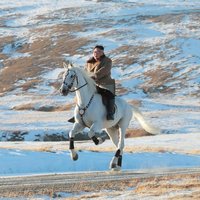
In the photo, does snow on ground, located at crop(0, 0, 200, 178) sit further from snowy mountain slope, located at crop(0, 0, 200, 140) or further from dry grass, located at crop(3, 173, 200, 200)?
dry grass, located at crop(3, 173, 200, 200)

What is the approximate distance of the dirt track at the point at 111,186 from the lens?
13.2m

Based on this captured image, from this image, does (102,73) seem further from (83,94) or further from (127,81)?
(127,81)

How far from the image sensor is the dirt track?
13188 millimetres

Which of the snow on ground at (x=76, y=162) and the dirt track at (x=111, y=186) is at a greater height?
the dirt track at (x=111, y=186)

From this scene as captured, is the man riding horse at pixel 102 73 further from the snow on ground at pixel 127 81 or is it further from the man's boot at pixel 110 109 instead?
the snow on ground at pixel 127 81

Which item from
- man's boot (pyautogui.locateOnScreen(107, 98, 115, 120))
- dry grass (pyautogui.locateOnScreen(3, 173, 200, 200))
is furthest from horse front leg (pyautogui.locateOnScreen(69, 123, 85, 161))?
dry grass (pyautogui.locateOnScreen(3, 173, 200, 200))

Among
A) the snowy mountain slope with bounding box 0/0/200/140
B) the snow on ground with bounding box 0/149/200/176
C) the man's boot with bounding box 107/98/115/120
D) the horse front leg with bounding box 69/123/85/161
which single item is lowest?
the snowy mountain slope with bounding box 0/0/200/140

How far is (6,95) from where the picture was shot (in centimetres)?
9862

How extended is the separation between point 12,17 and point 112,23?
44099 mm

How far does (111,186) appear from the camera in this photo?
48.2 ft

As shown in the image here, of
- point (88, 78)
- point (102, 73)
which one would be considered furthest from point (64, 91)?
point (102, 73)

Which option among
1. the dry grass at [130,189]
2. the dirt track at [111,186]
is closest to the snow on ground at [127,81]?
the dirt track at [111,186]

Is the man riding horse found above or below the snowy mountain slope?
above

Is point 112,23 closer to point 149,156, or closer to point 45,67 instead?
point 45,67
